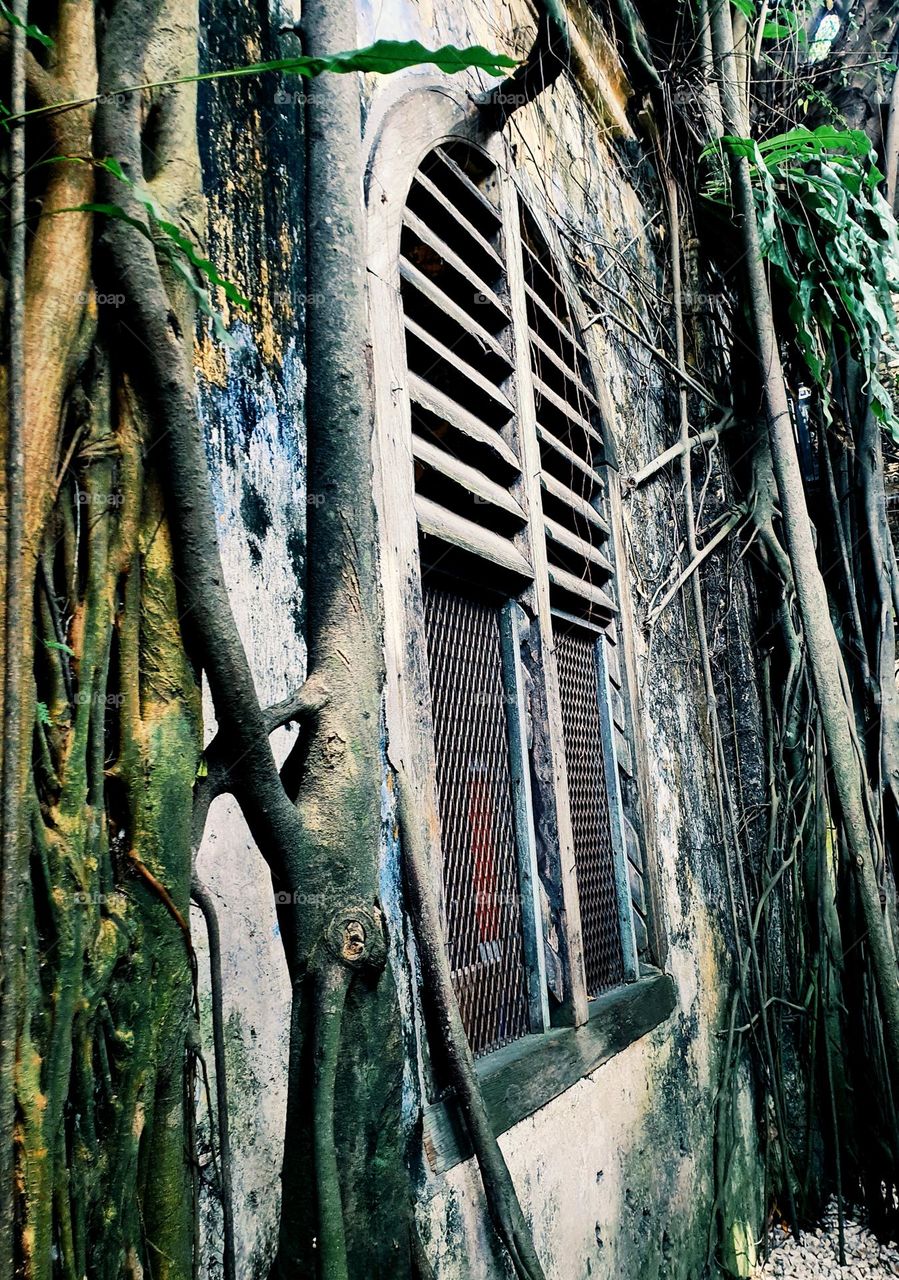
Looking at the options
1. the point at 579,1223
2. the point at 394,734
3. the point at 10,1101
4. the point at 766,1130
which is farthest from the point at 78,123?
the point at 766,1130

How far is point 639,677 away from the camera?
12.2ft

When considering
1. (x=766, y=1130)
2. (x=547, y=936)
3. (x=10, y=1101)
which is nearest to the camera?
(x=10, y=1101)

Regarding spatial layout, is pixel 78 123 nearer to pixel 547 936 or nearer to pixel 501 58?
pixel 501 58

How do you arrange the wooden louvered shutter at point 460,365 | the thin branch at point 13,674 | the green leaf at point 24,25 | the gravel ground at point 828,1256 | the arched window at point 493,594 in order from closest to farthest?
1. the thin branch at point 13,674
2. the green leaf at point 24,25
3. the arched window at point 493,594
4. the wooden louvered shutter at point 460,365
5. the gravel ground at point 828,1256

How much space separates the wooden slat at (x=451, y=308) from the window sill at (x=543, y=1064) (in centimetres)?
182

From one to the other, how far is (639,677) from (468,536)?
1471mm

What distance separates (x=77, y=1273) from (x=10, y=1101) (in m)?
0.19

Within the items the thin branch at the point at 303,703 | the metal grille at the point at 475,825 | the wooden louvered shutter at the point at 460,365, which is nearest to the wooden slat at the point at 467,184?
the wooden louvered shutter at the point at 460,365

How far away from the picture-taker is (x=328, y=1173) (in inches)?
48.2

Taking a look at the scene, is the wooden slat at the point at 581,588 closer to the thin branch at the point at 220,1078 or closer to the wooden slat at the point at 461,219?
the wooden slat at the point at 461,219

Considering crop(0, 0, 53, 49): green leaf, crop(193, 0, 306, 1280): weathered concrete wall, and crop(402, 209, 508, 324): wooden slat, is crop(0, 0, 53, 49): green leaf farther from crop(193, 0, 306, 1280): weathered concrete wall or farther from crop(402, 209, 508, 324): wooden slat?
crop(402, 209, 508, 324): wooden slat

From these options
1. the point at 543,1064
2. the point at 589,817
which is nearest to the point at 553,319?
the point at 589,817

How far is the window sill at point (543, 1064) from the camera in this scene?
6.18ft

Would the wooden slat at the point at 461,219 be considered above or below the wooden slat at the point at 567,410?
above
